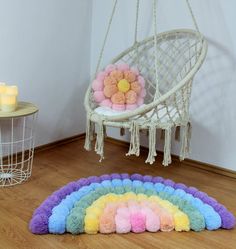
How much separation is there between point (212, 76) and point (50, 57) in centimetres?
124

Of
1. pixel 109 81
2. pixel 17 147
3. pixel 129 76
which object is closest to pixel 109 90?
pixel 109 81

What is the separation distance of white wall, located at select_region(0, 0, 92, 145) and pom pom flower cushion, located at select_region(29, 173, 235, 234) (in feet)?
2.92

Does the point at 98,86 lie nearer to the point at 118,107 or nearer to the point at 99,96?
the point at 99,96

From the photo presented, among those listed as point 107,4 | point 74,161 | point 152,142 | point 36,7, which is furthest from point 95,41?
point 152,142

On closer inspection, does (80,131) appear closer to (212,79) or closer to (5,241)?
(212,79)

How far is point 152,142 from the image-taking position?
1886 millimetres

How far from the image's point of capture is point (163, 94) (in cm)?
236

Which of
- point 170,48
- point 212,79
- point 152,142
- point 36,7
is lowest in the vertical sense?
point 152,142

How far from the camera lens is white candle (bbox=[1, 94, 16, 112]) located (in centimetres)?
198

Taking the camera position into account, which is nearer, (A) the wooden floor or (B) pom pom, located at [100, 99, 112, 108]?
(A) the wooden floor

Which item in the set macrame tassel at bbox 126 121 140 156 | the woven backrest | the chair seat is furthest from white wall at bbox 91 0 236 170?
macrame tassel at bbox 126 121 140 156

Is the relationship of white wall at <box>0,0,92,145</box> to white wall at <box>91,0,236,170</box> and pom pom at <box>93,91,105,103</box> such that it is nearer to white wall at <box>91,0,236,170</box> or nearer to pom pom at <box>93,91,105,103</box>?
white wall at <box>91,0,236,170</box>

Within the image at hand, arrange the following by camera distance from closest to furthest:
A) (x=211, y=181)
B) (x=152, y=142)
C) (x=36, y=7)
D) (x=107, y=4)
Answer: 1. (x=152, y=142)
2. (x=211, y=181)
3. (x=36, y=7)
4. (x=107, y=4)

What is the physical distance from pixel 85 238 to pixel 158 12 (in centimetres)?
171
